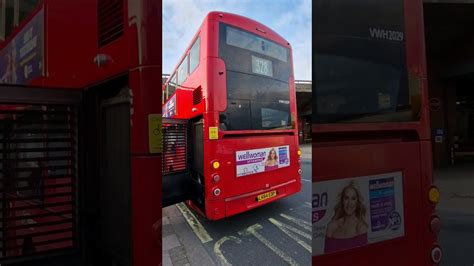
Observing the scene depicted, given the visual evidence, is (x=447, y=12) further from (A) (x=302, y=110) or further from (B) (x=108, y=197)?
(B) (x=108, y=197)

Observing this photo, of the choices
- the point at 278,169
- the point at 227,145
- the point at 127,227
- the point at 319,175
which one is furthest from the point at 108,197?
the point at 278,169

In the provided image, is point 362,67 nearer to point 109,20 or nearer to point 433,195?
point 433,195

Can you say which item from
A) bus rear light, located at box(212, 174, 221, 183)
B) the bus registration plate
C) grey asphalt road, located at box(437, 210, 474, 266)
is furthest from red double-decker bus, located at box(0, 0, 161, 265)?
grey asphalt road, located at box(437, 210, 474, 266)

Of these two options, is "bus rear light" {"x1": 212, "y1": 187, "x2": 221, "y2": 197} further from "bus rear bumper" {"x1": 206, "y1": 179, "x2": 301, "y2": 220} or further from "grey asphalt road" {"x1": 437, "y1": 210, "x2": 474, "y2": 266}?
"grey asphalt road" {"x1": 437, "y1": 210, "x2": 474, "y2": 266}

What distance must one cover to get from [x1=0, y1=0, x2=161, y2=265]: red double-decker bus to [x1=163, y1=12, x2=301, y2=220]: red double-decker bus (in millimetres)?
498

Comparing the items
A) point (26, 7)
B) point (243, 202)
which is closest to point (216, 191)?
point (243, 202)

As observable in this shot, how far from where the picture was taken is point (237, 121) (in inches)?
117

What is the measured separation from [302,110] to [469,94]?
12.0 meters

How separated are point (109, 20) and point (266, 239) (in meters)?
1.40

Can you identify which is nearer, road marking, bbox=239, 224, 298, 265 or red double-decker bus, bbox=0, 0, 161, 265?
red double-decker bus, bbox=0, 0, 161, 265

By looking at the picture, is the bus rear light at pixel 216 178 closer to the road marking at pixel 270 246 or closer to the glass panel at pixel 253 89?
the glass panel at pixel 253 89

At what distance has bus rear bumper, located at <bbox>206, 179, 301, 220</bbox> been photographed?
87.0 inches

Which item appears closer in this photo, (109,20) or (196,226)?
(109,20)

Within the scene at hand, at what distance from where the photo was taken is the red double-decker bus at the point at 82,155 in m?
1.11
